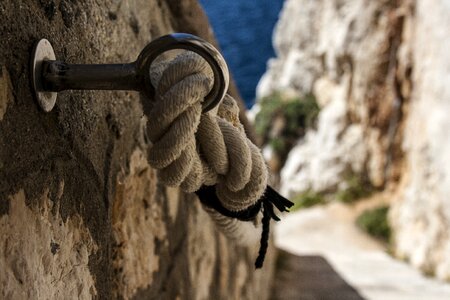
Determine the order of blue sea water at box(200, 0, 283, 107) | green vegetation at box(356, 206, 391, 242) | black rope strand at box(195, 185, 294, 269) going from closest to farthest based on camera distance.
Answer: black rope strand at box(195, 185, 294, 269), green vegetation at box(356, 206, 391, 242), blue sea water at box(200, 0, 283, 107)

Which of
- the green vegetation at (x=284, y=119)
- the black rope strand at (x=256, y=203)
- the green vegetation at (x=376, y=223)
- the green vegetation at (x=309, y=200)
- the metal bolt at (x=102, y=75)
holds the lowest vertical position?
the green vegetation at (x=309, y=200)

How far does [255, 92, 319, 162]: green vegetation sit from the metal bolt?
309 inches

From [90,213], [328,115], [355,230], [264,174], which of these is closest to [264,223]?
[264,174]

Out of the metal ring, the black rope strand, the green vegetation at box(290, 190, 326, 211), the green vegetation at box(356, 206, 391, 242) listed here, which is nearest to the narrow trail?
the green vegetation at box(356, 206, 391, 242)

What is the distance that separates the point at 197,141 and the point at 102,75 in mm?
143

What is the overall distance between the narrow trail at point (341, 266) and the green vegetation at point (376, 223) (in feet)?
0.27

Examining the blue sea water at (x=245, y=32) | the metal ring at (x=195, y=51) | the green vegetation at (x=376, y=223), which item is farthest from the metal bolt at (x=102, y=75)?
the blue sea water at (x=245, y=32)

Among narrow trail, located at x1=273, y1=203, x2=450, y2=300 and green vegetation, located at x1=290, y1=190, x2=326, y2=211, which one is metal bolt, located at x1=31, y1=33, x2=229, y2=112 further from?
green vegetation, located at x1=290, y1=190, x2=326, y2=211

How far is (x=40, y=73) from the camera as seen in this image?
0.68m

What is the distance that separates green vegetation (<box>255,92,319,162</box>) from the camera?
864 centimetres

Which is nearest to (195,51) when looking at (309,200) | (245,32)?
(309,200)

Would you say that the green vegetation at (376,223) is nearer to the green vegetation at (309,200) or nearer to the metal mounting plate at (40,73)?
the green vegetation at (309,200)

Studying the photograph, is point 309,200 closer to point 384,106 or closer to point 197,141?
point 384,106

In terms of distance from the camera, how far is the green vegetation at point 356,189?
6.86 meters
